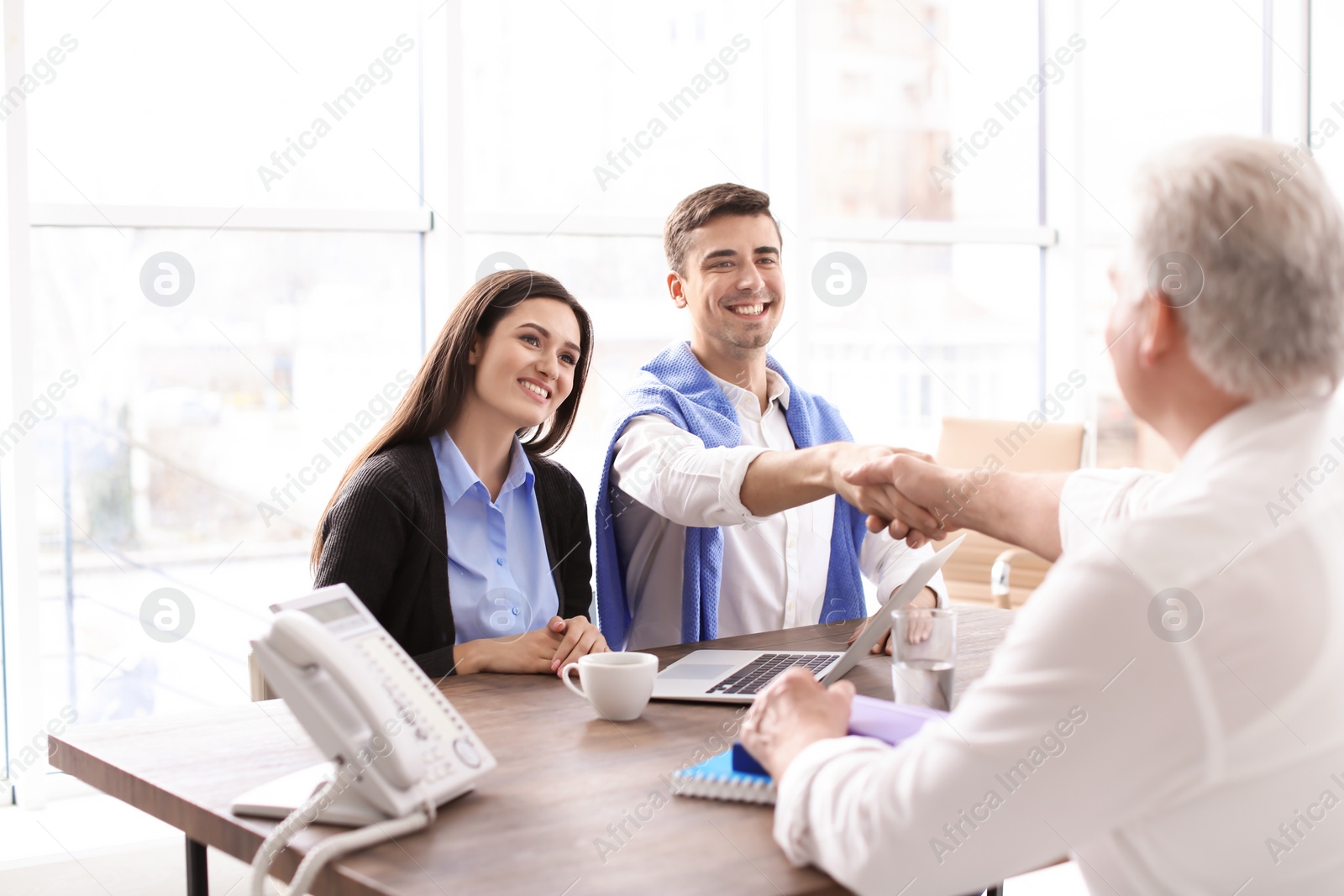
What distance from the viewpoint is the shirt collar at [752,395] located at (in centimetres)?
250

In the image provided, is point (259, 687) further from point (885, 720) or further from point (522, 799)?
point (885, 720)

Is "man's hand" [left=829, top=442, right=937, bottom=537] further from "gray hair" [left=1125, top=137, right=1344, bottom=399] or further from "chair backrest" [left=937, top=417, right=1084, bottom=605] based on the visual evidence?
"chair backrest" [left=937, top=417, right=1084, bottom=605]

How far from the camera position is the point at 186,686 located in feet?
11.4

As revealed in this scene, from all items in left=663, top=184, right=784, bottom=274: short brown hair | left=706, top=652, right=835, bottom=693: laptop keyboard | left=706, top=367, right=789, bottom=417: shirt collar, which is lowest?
left=706, top=652, right=835, bottom=693: laptop keyboard

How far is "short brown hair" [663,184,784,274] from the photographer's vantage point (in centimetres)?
248

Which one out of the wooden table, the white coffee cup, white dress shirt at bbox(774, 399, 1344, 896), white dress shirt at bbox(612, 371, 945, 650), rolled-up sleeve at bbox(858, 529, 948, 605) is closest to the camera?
white dress shirt at bbox(774, 399, 1344, 896)

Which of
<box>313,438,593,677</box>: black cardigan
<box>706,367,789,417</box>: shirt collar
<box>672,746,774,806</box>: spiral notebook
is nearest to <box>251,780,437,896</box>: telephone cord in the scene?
<box>672,746,774,806</box>: spiral notebook

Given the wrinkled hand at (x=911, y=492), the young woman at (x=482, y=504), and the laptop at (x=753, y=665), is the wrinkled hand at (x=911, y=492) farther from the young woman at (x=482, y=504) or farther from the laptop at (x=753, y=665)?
the young woman at (x=482, y=504)

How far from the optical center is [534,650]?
169cm

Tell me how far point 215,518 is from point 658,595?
185 cm

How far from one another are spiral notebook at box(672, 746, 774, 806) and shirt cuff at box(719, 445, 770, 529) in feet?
2.77

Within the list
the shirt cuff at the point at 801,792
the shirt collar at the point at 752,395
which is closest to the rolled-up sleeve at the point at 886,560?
the shirt collar at the point at 752,395

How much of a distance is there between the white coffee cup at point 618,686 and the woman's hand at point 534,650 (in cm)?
27

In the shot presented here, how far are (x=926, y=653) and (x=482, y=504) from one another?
96cm
